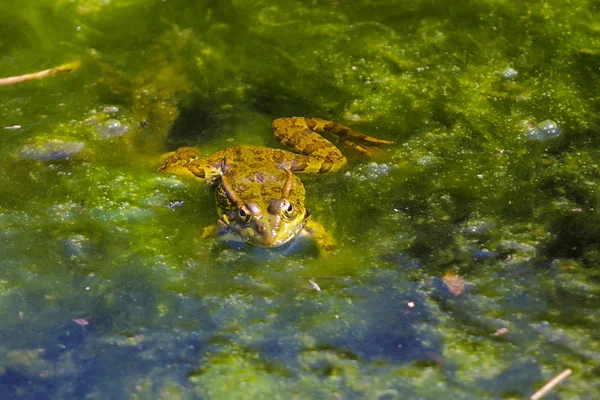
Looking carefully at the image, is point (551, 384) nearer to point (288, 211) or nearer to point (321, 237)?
point (321, 237)

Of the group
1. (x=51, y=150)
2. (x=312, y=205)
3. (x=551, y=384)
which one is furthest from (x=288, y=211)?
(x=51, y=150)

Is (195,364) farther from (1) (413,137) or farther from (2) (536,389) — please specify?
(1) (413,137)

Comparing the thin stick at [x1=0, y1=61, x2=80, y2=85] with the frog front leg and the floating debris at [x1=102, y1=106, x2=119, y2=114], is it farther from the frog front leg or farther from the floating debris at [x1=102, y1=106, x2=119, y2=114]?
the frog front leg

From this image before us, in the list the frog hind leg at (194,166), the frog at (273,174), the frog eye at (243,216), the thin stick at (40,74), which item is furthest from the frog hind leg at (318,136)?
the thin stick at (40,74)

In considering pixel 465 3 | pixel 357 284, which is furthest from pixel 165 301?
pixel 465 3

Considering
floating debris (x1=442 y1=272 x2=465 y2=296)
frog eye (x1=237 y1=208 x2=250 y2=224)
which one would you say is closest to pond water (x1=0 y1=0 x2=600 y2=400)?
floating debris (x1=442 y1=272 x2=465 y2=296)
